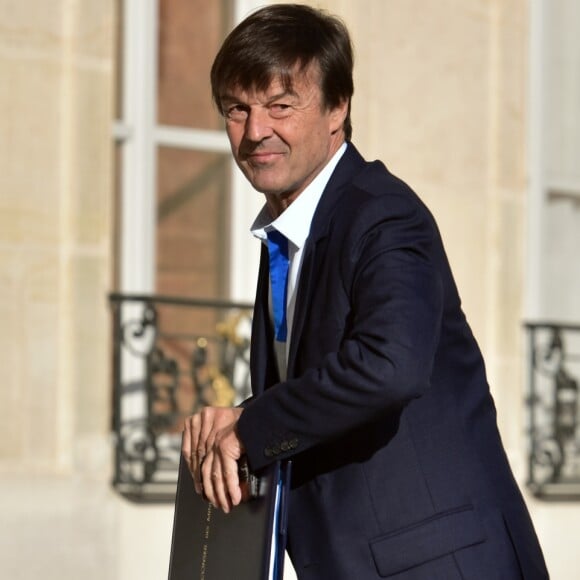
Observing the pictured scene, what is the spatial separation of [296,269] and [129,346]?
441cm

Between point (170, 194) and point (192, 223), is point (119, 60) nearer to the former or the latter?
point (170, 194)

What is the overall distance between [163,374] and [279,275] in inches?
182

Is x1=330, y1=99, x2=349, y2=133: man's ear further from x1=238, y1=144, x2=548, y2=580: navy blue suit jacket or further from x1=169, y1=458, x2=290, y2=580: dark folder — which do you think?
x1=169, y1=458, x2=290, y2=580: dark folder

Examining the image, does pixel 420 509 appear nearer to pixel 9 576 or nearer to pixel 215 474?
pixel 215 474

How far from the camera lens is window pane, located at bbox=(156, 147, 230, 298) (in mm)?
7891

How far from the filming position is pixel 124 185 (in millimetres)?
7695

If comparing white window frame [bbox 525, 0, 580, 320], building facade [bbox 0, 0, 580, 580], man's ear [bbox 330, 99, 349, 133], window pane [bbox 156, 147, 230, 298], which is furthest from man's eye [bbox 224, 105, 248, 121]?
white window frame [bbox 525, 0, 580, 320]

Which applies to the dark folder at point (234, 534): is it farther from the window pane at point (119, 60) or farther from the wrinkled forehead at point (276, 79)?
the window pane at point (119, 60)

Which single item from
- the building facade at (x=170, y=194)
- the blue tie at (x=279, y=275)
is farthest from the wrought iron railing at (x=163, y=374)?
the blue tie at (x=279, y=275)

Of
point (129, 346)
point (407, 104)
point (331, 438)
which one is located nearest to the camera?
point (331, 438)

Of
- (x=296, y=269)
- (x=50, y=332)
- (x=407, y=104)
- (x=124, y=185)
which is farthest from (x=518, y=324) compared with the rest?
(x=296, y=269)

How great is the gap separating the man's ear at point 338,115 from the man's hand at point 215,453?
0.54 meters

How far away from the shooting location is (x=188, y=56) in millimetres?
7977

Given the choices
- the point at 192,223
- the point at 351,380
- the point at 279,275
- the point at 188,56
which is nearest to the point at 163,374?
the point at 192,223
